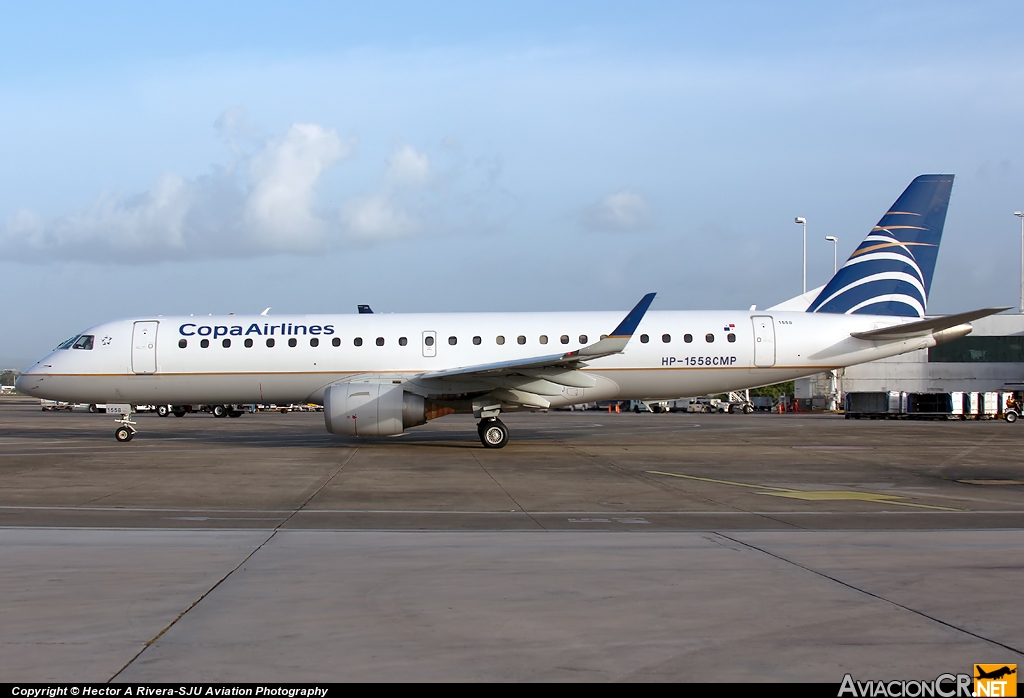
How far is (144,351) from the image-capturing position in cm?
2288

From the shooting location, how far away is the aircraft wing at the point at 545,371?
1900 cm

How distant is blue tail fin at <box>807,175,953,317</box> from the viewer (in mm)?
23984

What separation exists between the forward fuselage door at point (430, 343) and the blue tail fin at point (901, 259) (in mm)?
11032

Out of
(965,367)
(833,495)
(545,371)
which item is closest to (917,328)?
(545,371)

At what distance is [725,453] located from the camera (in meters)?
19.8

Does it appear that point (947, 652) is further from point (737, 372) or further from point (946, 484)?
point (737, 372)

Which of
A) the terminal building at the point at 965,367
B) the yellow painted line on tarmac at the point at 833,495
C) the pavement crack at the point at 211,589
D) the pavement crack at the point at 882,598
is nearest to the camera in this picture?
the pavement crack at the point at 211,589

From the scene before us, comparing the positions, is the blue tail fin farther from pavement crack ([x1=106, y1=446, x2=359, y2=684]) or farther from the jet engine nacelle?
pavement crack ([x1=106, y1=446, x2=359, y2=684])

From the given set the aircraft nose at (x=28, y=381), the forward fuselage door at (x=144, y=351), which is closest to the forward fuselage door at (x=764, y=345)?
the forward fuselage door at (x=144, y=351)

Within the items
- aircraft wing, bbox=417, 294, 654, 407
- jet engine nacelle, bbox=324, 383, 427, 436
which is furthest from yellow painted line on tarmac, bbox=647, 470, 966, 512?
jet engine nacelle, bbox=324, 383, 427, 436

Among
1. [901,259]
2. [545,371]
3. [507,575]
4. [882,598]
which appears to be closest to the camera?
A: [882,598]

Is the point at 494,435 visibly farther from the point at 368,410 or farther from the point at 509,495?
the point at 509,495

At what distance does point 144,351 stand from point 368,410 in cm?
738

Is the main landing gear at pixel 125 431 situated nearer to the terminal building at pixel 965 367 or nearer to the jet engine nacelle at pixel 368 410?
the jet engine nacelle at pixel 368 410
